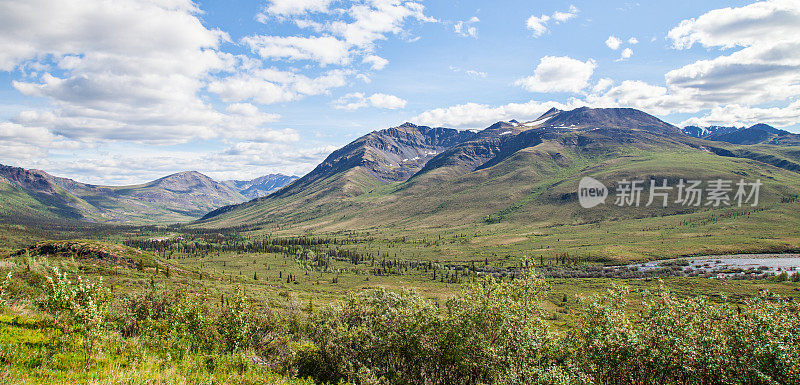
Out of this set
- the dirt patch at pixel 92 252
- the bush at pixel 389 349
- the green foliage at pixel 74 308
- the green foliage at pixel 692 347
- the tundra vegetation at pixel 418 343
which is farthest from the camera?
the dirt patch at pixel 92 252

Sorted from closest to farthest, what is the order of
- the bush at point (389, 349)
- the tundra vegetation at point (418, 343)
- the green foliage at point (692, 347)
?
the tundra vegetation at point (418, 343) < the green foliage at point (692, 347) < the bush at point (389, 349)

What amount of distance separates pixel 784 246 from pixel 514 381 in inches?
10347

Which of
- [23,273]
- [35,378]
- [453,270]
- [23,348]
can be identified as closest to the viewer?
[35,378]

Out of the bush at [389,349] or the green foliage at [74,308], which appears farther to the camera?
the bush at [389,349]

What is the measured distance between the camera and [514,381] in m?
20.4

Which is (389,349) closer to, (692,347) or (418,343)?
(418,343)

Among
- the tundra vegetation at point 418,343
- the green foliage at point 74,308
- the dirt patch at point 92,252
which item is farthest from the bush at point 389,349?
the dirt patch at point 92,252

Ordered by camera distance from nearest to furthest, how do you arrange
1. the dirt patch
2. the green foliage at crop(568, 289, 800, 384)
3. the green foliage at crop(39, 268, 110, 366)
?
the green foliage at crop(39, 268, 110, 366) < the green foliage at crop(568, 289, 800, 384) < the dirt patch

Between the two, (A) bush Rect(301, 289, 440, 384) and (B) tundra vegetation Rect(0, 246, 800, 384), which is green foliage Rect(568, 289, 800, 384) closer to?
(B) tundra vegetation Rect(0, 246, 800, 384)

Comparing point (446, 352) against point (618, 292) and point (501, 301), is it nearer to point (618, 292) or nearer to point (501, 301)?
point (501, 301)

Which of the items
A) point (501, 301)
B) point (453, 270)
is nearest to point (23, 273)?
point (501, 301)

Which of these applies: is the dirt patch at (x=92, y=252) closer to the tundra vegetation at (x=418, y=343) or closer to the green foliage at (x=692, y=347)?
the tundra vegetation at (x=418, y=343)

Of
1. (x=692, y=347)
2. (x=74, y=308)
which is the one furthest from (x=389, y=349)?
(x=692, y=347)

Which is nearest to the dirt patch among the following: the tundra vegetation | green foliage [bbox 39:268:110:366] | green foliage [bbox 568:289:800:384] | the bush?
the tundra vegetation
